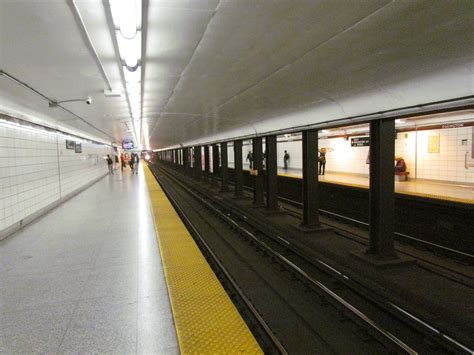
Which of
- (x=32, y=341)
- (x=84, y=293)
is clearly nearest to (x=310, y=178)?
(x=84, y=293)

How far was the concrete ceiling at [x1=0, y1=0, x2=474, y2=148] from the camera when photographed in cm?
271

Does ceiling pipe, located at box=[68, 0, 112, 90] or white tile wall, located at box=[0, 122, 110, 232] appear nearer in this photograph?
ceiling pipe, located at box=[68, 0, 112, 90]

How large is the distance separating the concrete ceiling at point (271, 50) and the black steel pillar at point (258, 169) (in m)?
4.10

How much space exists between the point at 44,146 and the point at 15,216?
2994 mm

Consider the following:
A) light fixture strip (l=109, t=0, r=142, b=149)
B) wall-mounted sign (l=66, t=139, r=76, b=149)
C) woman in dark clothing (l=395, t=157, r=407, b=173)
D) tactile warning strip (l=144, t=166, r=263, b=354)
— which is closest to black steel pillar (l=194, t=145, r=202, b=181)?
wall-mounted sign (l=66, t=139, r=76, b=149)

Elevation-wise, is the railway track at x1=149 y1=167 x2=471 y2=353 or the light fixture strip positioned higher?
the light fixture strip

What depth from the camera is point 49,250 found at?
5.67 meters

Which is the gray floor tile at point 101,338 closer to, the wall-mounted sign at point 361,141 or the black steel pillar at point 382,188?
the black steel pillar at point 382,188

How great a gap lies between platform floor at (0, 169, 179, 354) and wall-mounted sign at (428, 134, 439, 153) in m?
9.93

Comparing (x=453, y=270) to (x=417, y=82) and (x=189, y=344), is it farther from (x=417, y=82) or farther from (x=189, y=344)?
(x=189, y=344)

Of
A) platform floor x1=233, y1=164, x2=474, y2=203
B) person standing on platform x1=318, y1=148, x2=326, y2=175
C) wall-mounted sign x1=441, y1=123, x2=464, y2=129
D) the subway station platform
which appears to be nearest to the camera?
the subway station platform

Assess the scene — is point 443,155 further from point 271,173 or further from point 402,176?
point 271,173

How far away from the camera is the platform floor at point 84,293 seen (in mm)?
2881

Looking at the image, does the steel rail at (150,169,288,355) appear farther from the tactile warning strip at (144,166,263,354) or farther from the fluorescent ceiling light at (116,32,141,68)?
the fluorescent ceiling light at (116,32,141,68)
